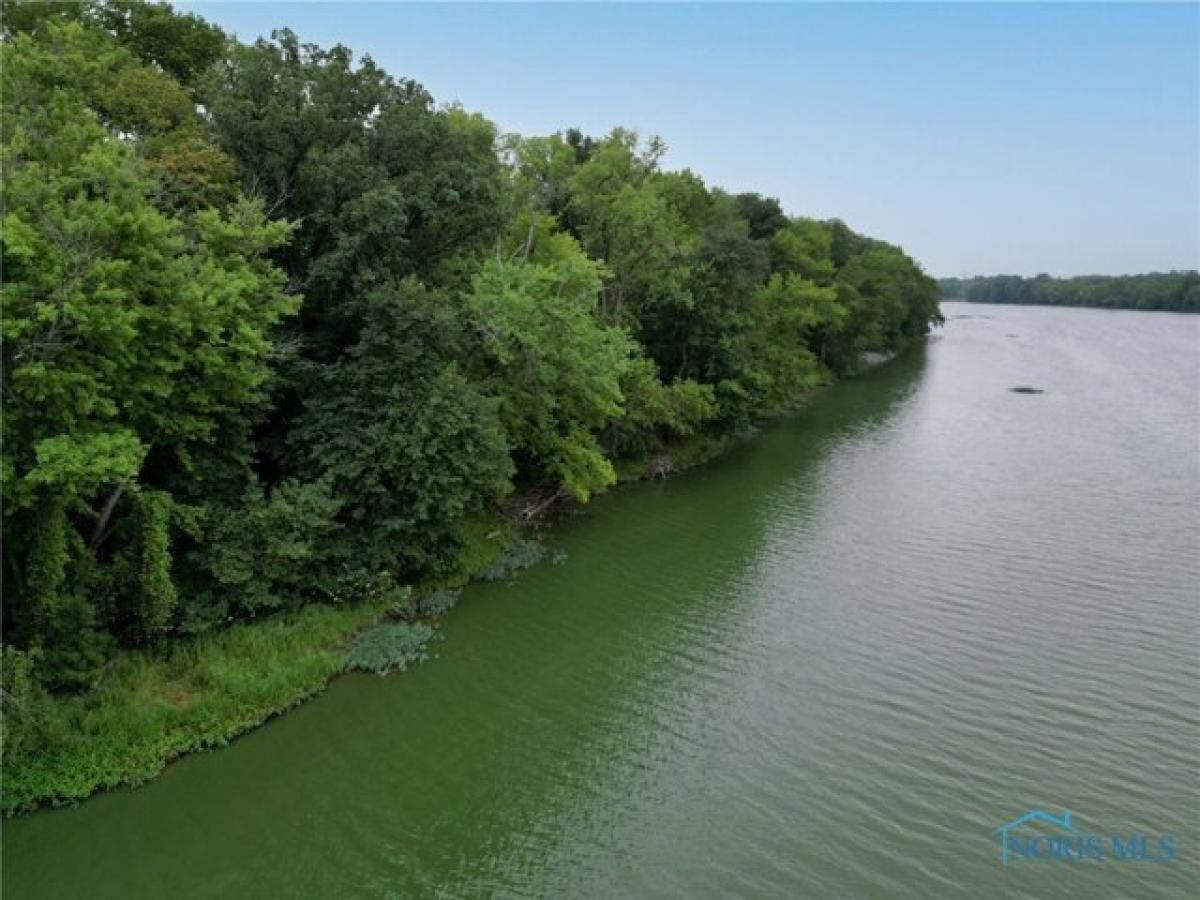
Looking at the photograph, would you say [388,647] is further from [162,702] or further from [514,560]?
[514,560]

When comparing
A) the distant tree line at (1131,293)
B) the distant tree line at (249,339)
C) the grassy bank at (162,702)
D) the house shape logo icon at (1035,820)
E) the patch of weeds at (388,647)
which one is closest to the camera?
the grassy bank at (162,702)

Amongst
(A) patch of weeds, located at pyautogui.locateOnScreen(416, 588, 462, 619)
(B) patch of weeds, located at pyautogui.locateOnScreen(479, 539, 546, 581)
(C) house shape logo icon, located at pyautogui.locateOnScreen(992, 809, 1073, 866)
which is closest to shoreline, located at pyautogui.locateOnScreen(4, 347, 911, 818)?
(A) patch of weeds, located at pyautogui.locateOnScreen(416, 588, 462, 619)

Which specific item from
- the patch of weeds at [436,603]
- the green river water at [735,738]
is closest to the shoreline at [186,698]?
the patch of weeds at [436,603]

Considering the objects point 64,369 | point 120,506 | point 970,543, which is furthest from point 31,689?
point 970,543

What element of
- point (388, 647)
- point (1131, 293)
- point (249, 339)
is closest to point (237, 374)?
point (249, 339)

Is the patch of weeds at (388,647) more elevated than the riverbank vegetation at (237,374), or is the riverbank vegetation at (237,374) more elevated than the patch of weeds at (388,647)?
the riverbank vegetation at (237,374)

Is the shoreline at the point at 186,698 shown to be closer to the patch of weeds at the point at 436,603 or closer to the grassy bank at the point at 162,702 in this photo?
the grassy bank at the point at 162,702

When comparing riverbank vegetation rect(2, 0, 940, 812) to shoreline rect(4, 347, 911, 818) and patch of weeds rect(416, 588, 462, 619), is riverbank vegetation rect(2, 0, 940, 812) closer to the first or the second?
shoreline rect(4, 347, 911, 818)
